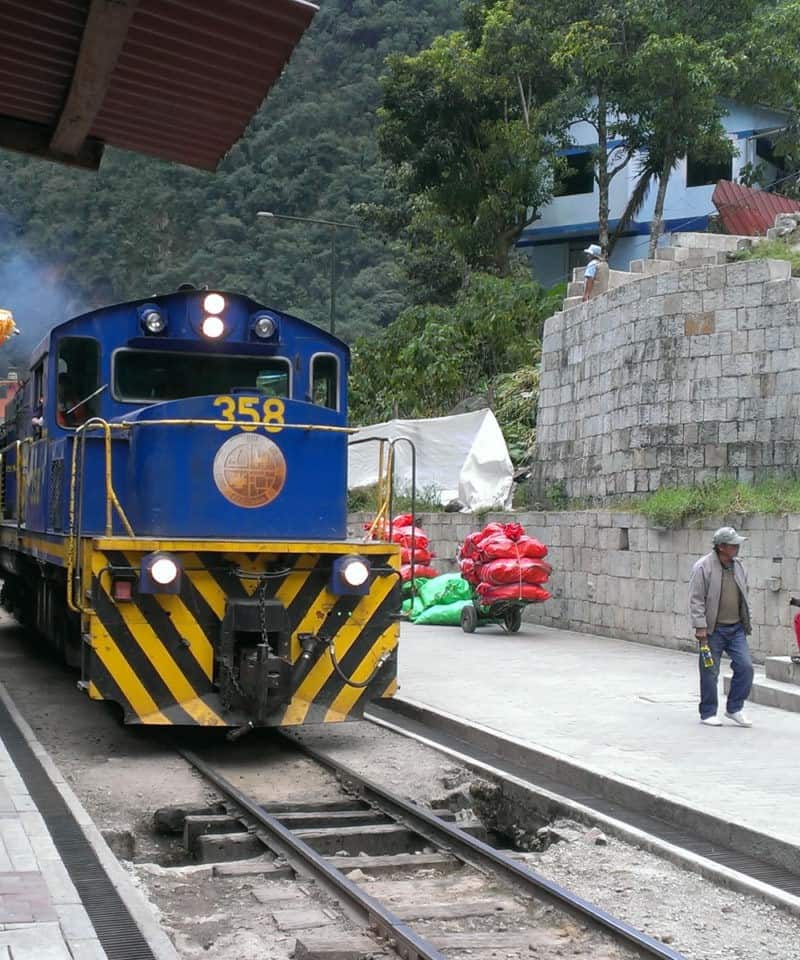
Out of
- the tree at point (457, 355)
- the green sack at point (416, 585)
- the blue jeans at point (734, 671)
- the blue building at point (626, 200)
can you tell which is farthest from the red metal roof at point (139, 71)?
the blue building at point (626, 200)

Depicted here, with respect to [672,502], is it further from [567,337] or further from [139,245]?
[139,245]

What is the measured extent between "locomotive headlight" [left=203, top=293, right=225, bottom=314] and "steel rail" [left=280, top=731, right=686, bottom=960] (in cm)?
347

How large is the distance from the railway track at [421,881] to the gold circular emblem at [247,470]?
1.91 meters

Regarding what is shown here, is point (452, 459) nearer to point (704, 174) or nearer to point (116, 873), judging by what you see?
point (116, 873)

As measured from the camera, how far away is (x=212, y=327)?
373 inches

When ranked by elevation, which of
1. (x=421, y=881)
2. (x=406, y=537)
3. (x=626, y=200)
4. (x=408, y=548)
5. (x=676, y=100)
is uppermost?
(x=626, y=200)

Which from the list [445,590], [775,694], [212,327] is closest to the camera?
[212,327]

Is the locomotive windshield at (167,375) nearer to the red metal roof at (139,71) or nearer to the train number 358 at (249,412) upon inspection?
the train number 358 at (249,412)

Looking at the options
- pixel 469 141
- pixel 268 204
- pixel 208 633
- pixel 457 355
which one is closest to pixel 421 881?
pixel 208 633

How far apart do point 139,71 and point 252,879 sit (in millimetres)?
4527

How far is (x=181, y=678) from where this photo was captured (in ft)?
27.2

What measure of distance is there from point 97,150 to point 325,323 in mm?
41050

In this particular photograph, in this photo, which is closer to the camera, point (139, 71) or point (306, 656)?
point (139, 71)

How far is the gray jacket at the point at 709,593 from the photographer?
9.51 metres
